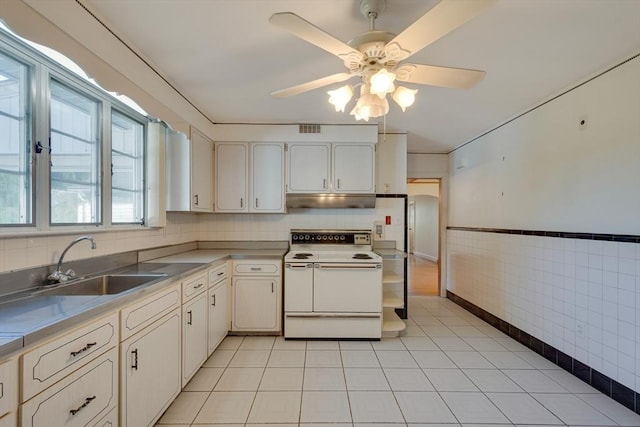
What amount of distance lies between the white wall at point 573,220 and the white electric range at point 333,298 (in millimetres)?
1455

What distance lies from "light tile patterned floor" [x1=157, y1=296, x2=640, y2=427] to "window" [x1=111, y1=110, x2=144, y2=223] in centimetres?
148

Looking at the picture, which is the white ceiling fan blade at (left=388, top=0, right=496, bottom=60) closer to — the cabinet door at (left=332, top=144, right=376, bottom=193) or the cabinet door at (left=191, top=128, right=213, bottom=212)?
the cabinet door at (left=332, top=144, right=376, bottom=193)

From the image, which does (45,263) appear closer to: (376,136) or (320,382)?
(320,382)

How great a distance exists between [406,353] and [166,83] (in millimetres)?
3181

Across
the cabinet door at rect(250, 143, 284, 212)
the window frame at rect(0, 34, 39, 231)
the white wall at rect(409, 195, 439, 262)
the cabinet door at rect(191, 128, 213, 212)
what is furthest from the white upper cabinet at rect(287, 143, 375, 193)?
the white wall at rect(409, 195, 439, 262)

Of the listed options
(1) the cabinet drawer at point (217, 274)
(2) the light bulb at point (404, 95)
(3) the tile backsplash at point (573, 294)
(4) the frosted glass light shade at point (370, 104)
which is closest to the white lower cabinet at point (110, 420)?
(1) the cabinet drawer at point (217, 274)

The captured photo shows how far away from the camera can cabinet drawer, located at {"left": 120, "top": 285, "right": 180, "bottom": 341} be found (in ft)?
4.75

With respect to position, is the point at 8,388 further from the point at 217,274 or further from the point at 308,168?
the point at 308,168

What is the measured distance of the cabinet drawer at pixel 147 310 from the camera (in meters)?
1.45

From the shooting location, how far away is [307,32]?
128cm

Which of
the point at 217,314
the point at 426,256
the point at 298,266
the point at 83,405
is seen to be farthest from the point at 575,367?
the point at 426,256

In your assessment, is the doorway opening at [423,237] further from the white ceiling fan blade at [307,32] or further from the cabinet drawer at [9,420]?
the cabinet drawer at [9,420]

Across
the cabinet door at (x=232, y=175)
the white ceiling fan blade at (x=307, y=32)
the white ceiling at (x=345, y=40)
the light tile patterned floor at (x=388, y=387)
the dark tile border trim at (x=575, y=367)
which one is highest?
the white ceiling at (x=345, y=40)

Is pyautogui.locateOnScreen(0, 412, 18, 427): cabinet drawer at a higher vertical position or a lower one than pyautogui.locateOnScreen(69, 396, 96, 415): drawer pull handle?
higher
